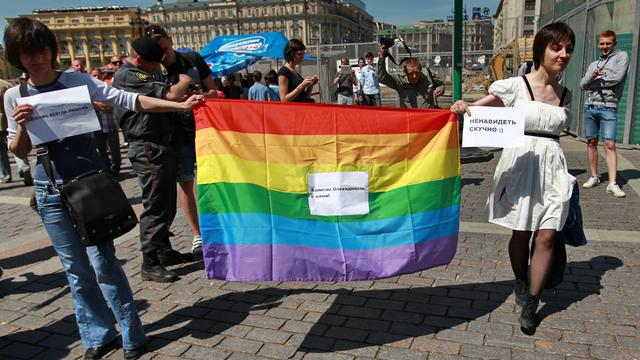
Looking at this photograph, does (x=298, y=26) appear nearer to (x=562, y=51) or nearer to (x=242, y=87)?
(x=242, y=87)

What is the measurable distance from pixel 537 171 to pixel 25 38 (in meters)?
3.11

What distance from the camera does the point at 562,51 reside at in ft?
10.2

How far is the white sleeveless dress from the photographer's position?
3.21m

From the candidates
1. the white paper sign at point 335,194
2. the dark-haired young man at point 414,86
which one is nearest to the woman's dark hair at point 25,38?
the white paper sign at point 335,194

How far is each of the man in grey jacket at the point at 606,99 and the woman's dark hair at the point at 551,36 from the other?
13.3ft

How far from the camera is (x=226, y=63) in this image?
13859 mm

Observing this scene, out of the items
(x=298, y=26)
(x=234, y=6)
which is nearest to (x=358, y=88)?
(x=298, y=26)

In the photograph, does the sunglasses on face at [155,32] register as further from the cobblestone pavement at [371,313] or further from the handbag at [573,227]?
the handbag at [573,227]

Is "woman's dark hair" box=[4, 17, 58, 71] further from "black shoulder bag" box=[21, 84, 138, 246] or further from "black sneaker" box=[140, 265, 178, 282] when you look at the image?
"black sneaker" box=[140, 265, 178, 282]

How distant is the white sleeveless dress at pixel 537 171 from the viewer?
3.21 metres

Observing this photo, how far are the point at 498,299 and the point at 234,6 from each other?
6350 inches

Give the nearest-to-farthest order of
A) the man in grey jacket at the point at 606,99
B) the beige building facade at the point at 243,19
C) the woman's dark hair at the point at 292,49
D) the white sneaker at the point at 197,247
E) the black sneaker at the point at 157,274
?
the black sneaker at the point at 157,274 < the white sneaker at the point at 197,247 < the woman's dark hair at the point at 292,49 < the man in grey jacket at the point at 606,99 < the beige building facade at the point at 243,19

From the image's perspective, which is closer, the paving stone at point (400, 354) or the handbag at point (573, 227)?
the paving stone at point (400, 354)

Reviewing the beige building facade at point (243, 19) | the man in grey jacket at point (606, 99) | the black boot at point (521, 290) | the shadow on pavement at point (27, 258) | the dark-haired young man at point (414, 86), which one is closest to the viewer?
the black boot at point (521, 290)
